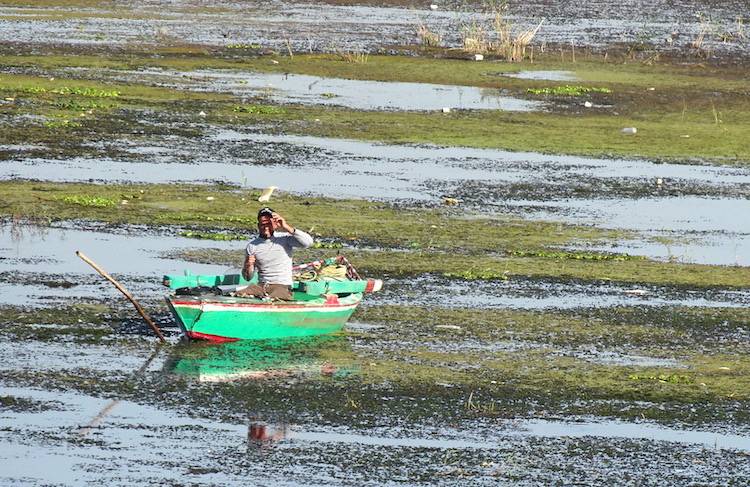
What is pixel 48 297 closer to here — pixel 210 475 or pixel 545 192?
pixel 210 475

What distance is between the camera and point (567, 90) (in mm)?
31672

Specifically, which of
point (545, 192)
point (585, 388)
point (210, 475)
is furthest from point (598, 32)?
point (210, 475)

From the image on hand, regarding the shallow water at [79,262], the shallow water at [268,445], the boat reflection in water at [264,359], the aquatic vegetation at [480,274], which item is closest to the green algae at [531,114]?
the shallow water at [79,262]

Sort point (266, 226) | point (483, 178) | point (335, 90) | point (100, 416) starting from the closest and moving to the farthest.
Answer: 1. point (100, 416)
2. point (266, 226)
3. point (483, 178)
4. point (335, 90)

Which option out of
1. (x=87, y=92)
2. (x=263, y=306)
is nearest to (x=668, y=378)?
(x=263, y=306)

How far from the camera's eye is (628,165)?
24.6 metres

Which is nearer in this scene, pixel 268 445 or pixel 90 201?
pixel 268 445

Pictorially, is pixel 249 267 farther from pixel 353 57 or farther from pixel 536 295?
pixel 353 57

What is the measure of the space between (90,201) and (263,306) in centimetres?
580

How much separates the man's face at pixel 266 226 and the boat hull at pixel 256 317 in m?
0.70

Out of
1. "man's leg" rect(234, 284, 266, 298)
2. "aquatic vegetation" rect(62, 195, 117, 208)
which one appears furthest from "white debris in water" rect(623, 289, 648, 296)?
"aquatic vegetation" rect(62, 195, 117, 208)

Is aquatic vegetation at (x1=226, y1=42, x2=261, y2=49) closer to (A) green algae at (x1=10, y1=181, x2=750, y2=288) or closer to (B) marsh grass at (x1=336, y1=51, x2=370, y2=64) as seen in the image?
(B) marsh grass at (x1=336, y1=51, x2=370, y2=64)

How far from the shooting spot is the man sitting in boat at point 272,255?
591 inches

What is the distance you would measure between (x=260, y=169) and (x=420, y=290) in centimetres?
654
